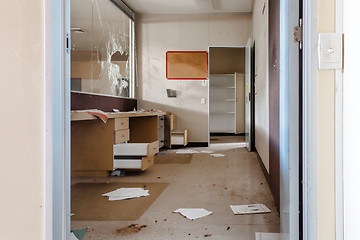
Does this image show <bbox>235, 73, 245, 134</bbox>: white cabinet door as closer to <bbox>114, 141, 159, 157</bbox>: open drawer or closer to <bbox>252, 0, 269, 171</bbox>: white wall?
<bbox>252, 0, 269, 171</bbox>: white wall

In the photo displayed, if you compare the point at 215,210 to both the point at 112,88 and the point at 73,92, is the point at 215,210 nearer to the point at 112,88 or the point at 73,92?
the point at 73,92

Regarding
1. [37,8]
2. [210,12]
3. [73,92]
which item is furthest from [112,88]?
[37,8]

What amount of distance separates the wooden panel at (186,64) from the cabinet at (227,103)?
2.50 metres

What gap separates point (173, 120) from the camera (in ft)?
19.3

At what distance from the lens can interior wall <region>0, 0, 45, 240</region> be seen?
97 cm

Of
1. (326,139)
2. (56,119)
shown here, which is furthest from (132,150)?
(326,139)

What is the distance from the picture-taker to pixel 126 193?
108 inches

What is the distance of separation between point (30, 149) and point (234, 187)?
2.23m

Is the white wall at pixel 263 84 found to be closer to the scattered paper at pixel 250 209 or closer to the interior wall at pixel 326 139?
the scattered paper at pixel 250 209

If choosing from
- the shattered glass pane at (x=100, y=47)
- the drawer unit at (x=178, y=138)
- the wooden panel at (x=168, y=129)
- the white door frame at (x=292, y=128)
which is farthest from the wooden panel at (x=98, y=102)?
the white door frame at (x=292, y=128)

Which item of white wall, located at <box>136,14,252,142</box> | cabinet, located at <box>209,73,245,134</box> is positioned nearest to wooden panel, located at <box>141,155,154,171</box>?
white wall, located at <box>136,14,252,142</box>

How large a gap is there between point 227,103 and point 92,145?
601cm
